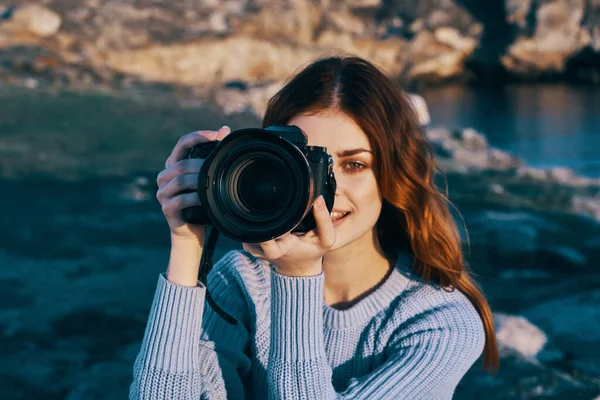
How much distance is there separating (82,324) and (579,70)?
14.6 meters

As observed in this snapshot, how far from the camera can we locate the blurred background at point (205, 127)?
82.0 inches

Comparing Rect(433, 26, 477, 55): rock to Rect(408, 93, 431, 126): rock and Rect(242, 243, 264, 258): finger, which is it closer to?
Rect(408, 93, 431, 126): rock

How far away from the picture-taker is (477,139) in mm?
6059

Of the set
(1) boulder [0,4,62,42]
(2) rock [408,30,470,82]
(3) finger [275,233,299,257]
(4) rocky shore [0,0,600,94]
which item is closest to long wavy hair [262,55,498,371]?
(3) finger [275,233,299,257]

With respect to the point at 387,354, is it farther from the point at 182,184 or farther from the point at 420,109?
the point at 420,109

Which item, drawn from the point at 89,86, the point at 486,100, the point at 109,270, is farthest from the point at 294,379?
the point at 486,100

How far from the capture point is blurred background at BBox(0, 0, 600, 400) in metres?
2.08

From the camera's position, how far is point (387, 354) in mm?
1171

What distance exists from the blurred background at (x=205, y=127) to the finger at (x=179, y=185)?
499 mm

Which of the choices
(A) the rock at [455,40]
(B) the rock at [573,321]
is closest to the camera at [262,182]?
(B) the rock at [573,321]

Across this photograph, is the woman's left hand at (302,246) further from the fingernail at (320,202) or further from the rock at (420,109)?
the rock at (420,109)

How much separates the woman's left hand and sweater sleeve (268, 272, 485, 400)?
29 mm

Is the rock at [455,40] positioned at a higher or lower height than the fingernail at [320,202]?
higher

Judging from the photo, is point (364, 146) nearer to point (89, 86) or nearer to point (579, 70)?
point (89, 86)
